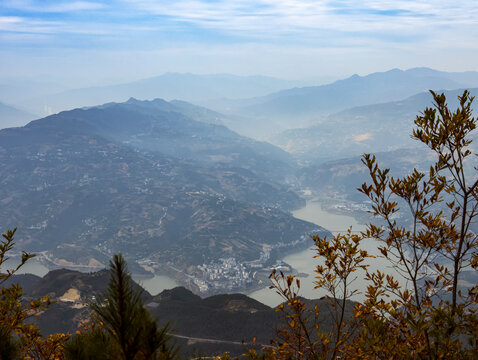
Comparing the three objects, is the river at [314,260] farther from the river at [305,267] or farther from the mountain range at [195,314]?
the mountain range at [195,314]

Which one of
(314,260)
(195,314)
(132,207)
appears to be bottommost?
(314,260)

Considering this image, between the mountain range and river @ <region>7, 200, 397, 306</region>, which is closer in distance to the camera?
the mountain range

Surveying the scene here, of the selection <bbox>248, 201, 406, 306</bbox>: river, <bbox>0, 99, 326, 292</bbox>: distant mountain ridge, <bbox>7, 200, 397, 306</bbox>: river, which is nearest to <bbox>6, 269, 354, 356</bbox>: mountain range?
<bbox>248, 201, 406, 306</bbox>: river

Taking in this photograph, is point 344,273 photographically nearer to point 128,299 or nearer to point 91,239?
point 128,299

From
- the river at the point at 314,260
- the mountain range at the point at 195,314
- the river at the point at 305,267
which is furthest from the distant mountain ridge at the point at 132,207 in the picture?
the mountain range at the point at 195,314

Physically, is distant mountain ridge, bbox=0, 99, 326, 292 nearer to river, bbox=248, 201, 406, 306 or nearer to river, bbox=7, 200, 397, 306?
river, bbox=7, 200, 397, 306

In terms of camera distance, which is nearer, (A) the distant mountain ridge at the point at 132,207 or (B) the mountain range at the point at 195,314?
(B) the mountain range at the point at 195,314

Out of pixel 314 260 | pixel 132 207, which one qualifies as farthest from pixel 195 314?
Result: pixel 132 207

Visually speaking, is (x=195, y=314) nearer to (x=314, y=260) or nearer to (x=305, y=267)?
(x=305, y=267)

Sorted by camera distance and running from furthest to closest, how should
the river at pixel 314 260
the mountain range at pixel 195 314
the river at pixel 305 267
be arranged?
the river at pixel 305 267 < the river at pixel 314 260 < the mountain range at pixel 195 314

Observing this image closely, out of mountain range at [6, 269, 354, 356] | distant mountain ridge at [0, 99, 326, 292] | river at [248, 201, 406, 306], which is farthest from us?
distant mountain ridge at [0, 99, 326, 292]

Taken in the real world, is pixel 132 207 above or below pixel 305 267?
above
